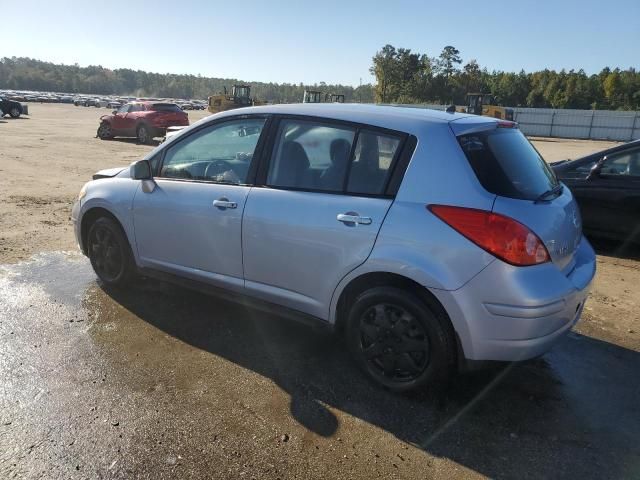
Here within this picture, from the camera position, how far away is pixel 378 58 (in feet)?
258

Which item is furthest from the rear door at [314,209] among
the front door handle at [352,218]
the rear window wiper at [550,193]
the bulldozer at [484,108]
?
the bulldozer at [484,108]

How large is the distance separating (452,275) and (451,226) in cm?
27

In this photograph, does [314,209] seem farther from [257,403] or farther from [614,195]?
[614,195]

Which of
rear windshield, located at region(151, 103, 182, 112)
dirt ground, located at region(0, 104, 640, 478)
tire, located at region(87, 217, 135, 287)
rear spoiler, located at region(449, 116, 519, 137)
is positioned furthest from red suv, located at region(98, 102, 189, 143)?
rear spoiler, located at region(449, 116, 519, 137)

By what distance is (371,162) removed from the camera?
10.8ft

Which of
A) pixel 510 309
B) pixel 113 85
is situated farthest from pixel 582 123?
pixel 113 85

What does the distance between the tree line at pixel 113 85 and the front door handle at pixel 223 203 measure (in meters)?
137

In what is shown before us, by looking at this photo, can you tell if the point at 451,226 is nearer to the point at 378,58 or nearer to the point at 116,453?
the point at 116,453

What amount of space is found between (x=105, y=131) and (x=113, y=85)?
179 meters

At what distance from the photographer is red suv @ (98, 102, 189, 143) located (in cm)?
2030

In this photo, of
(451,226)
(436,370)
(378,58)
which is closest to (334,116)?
(451,226)

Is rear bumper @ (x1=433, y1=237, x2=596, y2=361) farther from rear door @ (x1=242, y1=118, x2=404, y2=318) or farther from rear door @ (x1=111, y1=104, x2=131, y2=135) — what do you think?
rear door @ (x1=111, y1=104, x2=131, y2=135)

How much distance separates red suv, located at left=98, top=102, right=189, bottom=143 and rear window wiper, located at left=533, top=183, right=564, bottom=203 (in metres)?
18.8

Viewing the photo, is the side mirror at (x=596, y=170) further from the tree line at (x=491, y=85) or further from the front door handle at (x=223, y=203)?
the tree line at (x=491, y=85)
